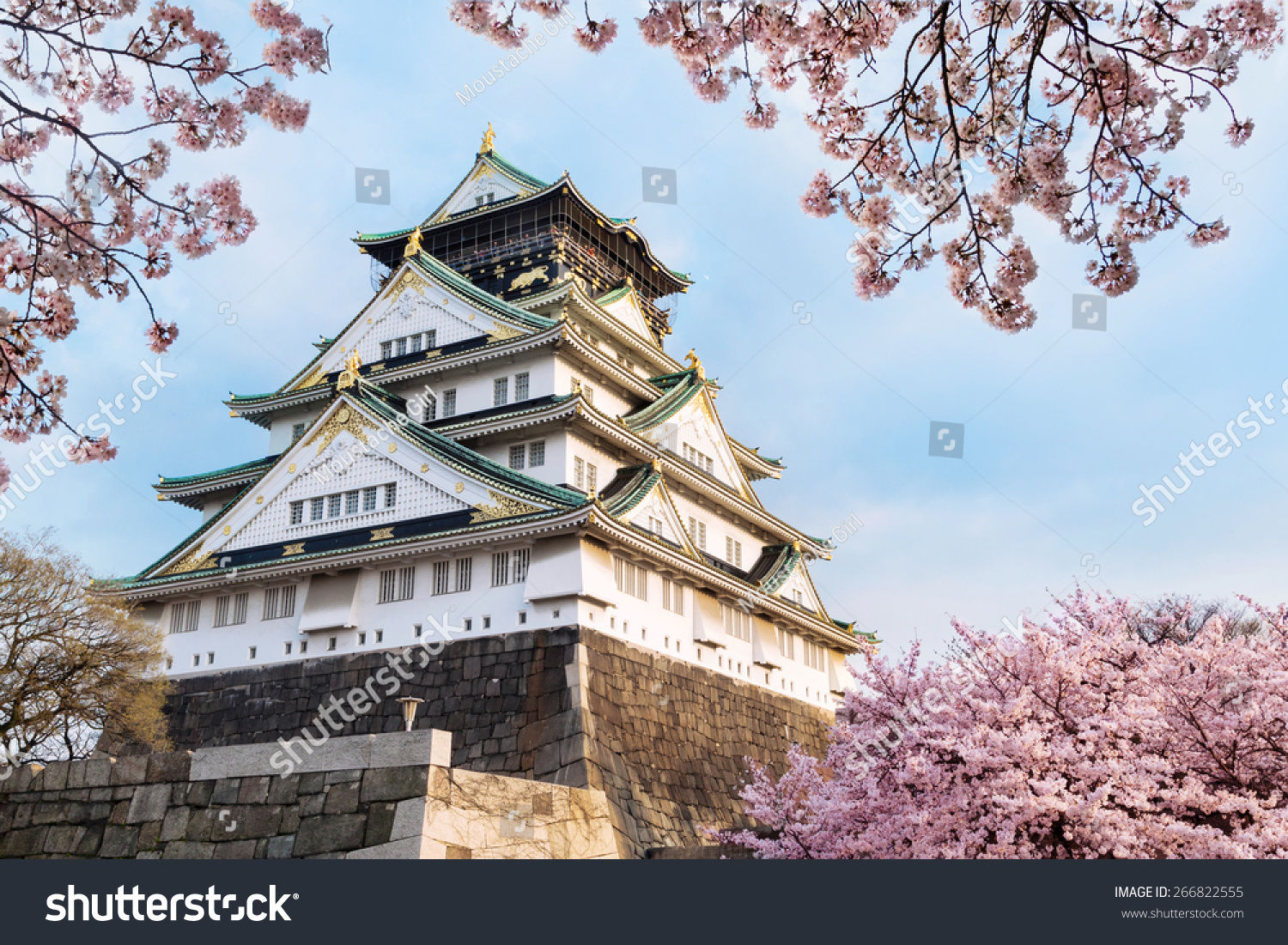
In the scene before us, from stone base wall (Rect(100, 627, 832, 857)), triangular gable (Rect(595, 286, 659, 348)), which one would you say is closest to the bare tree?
stone base wall (Rect(100, 627, 832, 857))

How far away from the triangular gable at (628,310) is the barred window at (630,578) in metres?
10.4

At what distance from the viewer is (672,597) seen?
28422mm

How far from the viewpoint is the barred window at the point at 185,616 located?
93.7 ft

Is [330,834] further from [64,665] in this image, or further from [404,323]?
[404,323]

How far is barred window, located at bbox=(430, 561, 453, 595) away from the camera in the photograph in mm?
25734

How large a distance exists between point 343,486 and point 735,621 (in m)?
11.5

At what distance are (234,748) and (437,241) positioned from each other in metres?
26.4

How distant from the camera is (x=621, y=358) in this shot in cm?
3572

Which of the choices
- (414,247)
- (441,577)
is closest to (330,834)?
(441,577)

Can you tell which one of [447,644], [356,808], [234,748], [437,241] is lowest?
[356,808]

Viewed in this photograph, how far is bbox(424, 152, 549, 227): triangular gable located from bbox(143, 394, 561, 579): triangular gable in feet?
42.8

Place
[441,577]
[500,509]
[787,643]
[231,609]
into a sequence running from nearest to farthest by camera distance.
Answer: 1. [500,509]
2. [441,577]
3. [231,609]
4. [787,643]
